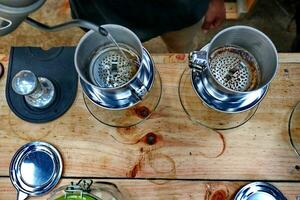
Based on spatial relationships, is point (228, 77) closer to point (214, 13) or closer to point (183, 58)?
point (183, 58)

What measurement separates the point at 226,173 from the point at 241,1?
1017mm

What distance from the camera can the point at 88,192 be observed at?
2.23 ft

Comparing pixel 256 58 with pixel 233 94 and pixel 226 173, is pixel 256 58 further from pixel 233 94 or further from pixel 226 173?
pixel 226 173

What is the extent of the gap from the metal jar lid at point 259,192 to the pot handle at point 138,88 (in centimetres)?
27

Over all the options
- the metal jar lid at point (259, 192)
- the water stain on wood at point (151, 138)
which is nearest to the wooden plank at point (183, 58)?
the water stain on wood at point (151, 138)

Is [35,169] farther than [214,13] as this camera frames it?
No

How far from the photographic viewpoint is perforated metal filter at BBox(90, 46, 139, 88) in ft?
2.61

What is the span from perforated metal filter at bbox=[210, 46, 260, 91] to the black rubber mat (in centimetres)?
30

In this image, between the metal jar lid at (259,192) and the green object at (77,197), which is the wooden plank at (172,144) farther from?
the green object at (77,197)

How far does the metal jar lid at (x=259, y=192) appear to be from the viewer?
0.77 metres

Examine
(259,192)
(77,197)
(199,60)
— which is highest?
(199,60)

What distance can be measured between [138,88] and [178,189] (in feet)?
0.71

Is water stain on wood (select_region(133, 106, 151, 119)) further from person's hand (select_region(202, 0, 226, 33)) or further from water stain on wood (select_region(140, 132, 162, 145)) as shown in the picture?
person's hand (select_region(202, 0, 226, 33))

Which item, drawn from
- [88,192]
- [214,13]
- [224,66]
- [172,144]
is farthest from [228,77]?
[214,13]
